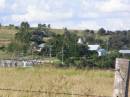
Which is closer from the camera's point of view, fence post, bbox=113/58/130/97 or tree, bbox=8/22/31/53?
fence post, bbox=113/58/130/97

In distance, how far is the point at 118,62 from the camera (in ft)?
20.7

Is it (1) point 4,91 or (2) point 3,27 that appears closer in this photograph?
(1) point 4,91

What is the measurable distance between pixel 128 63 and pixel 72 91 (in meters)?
4.48

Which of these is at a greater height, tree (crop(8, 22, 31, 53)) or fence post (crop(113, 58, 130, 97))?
fence post (crop(113, 58, 130, 97))

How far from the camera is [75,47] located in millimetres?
40844

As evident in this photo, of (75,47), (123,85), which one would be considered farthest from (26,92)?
(75,47)

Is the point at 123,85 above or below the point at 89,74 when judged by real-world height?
above

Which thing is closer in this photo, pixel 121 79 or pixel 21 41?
pixel 121 79

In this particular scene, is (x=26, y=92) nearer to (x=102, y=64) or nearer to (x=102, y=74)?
(x=102, y=74)

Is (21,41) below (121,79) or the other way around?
below

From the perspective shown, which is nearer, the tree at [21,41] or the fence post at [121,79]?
the fence post at [121,79]

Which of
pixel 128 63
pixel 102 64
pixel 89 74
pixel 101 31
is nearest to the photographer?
pixel 128 63

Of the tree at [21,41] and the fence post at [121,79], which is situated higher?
the fence post at [121,79]

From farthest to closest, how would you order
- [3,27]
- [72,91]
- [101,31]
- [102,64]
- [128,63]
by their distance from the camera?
[3,27] < [101,31] < [102,64] < [72,91] < [128,63]
